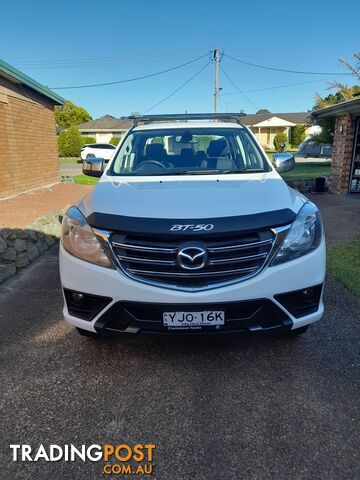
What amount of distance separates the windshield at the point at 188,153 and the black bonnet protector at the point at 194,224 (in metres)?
1.17

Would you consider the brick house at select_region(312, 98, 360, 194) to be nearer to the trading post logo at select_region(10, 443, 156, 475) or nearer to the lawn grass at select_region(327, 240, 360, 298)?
the lawn grass at select_region(327, 240, 360, 298)

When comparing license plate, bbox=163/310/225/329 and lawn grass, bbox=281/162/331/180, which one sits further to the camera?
lawn grass, bbox=281/162/331/180

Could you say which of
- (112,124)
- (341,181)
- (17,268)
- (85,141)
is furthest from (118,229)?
(112,124)

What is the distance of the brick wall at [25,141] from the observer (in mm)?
9367

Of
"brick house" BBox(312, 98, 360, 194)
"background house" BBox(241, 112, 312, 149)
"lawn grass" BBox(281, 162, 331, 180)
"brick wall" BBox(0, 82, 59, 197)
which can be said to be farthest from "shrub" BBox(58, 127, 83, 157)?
"brick house" BBox(312, 98, 360, 194)

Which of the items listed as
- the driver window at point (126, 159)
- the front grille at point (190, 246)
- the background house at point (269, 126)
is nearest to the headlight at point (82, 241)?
the front grille at point (190, 246)

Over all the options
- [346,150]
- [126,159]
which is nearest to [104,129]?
[346,150]

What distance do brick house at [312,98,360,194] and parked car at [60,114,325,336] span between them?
8.74m

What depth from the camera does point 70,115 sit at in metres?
53.8

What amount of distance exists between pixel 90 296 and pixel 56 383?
0.70 metres

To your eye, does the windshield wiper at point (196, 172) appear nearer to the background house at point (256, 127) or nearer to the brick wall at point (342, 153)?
the brick wall at point (342, 153)

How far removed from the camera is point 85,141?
37.2 m

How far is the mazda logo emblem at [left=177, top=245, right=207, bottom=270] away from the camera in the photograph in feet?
7.07

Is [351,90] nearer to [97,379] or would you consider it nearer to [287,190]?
[287,190]
